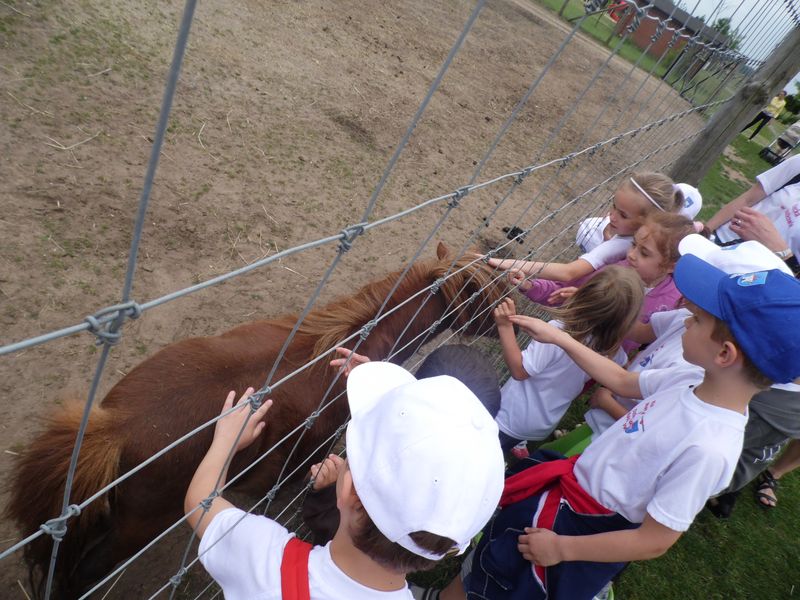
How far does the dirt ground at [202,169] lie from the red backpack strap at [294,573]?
976 millimetres

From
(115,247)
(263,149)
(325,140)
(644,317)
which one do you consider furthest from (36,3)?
(644,317)

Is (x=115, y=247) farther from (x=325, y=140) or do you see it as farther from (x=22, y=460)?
(x=325, y=140)

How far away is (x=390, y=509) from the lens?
0.83 meters

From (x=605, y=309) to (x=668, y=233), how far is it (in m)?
0.63

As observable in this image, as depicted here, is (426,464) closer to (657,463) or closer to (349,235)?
(349,235)

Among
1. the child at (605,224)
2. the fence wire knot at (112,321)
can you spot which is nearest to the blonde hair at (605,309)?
the child at (605,224)

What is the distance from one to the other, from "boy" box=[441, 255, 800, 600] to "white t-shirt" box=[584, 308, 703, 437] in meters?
0.10

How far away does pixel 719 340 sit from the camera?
1190mm

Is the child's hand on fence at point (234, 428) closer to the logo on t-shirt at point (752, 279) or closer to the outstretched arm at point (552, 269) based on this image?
the logo on t-shirt at point (752, 279)

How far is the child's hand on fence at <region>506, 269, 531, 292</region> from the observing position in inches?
86.5

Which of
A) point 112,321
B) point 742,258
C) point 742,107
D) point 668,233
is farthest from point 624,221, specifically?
point 112,321

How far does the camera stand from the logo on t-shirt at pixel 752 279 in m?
1.16

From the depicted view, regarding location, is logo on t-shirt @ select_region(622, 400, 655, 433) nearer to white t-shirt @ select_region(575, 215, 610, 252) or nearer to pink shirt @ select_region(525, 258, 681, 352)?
pink shirt @ select_region(525, 258, 681, 352)

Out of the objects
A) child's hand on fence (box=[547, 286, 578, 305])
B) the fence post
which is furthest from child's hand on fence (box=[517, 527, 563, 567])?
the fence post
